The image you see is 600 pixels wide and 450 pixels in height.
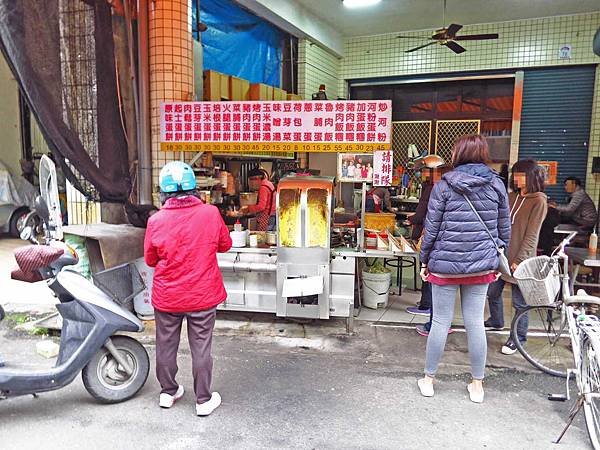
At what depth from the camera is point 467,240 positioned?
3299 millimetres

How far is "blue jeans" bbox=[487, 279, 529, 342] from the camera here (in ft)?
13.6

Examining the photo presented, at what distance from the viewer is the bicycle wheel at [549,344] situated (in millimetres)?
3920

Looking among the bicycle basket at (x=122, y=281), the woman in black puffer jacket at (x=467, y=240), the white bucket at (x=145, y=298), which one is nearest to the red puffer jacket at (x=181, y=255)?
the bicycle basket at (x=122, y=281)

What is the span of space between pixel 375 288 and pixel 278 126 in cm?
223

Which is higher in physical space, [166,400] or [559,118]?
[559,118]

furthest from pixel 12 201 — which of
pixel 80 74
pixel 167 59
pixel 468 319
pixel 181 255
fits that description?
pixel 468 319

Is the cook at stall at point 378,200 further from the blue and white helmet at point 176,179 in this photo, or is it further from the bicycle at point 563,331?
the blue and white helmet at point 176,179

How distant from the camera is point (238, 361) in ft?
13.7

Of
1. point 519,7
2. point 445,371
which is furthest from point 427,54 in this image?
point 445,371

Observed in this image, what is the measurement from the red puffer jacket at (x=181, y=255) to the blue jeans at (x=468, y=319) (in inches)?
66.0

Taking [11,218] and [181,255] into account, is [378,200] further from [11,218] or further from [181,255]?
[11,218]

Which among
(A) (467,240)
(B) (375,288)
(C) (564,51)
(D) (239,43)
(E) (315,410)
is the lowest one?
(E) (315,410)

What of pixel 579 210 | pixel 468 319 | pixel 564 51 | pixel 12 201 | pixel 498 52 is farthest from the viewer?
pixel 12 201

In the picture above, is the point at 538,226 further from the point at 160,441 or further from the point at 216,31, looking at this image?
the point at 216,31
